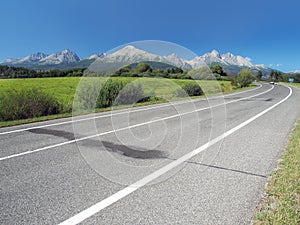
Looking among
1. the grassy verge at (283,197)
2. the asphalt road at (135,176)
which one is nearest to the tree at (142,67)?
the asphalt road at (135,176)

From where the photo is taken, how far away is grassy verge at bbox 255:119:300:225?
240 centimetres

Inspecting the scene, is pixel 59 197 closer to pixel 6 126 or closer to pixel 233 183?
pixel 233 183

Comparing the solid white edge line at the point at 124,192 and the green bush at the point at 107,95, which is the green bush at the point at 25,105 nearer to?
the green bush at the point at 107,95

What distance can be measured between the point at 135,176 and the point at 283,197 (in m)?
2.10

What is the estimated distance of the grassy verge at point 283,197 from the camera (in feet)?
7.89

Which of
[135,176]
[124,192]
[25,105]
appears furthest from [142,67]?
[25,105]

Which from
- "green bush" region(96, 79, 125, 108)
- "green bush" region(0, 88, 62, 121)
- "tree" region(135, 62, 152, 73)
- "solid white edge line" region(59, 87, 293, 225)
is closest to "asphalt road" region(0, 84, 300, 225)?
"solid white edge line" region(59, 87, 293, 225)

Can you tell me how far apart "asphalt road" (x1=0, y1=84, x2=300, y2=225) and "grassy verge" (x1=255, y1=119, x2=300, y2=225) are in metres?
0.14

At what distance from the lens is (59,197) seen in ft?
9.43

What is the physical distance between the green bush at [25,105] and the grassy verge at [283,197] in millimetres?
9961

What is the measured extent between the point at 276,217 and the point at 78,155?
362cm

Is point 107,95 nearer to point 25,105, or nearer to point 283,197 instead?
point 25,105

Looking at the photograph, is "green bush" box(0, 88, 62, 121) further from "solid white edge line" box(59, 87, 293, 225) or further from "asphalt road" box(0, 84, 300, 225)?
"solid white edge line" box(59, 87, 293, 225)

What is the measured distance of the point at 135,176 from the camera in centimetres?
355
